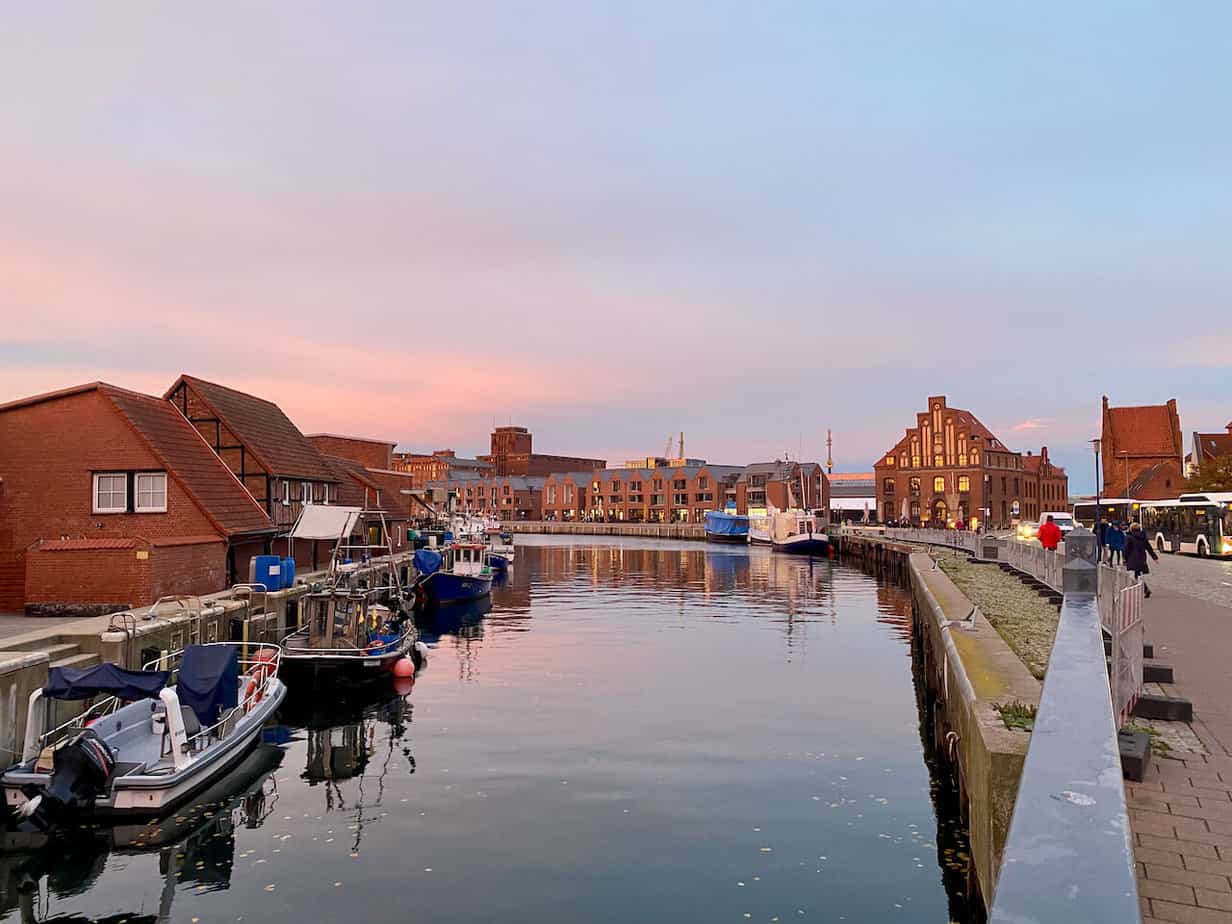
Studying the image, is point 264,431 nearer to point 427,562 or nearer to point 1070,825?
point 427,562

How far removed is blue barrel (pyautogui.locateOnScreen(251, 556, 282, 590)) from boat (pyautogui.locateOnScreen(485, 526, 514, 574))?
930 inches

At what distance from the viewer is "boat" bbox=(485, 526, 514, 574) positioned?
236ft

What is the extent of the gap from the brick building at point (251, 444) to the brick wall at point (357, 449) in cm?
2264

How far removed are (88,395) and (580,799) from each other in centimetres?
2598

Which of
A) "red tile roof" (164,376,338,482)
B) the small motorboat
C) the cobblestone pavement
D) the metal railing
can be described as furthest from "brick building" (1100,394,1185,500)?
the metal railing

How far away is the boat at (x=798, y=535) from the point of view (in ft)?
343

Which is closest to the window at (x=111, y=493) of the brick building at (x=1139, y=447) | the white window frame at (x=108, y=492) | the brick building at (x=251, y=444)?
the white window frame at (x=108, y=492)

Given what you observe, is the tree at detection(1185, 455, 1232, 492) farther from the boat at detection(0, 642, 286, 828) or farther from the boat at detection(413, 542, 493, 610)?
the boat at detection(0, 642, 286, 828)

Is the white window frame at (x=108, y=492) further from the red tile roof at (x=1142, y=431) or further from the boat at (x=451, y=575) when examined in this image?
the red tile roof at (x=1142, y=431)

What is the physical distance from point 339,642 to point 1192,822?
25187 mm

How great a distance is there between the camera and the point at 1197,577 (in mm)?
37250

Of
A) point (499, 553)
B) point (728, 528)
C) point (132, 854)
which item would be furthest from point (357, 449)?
point (728, 528)

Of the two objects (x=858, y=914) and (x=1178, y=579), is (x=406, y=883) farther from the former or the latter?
(x=1178, y=579)

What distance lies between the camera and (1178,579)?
3628cm
